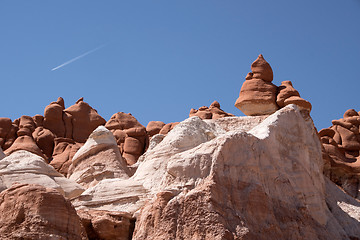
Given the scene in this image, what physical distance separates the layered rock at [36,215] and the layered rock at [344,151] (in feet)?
60.8

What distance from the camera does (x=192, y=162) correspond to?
1401cm

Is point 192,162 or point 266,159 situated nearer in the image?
point 192,162

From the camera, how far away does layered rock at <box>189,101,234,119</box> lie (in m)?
40.2

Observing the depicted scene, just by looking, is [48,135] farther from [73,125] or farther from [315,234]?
[315,234]

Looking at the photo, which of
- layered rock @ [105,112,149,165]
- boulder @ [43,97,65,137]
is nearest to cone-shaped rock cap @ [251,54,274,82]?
layered rock @ [105,112,149,165]

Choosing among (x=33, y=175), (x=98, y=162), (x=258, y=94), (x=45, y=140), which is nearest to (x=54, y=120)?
(x=45, y=140)

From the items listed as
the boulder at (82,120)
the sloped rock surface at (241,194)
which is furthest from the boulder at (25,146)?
the sloped rock surface at (241,194)

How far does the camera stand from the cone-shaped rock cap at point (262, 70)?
30.1 m

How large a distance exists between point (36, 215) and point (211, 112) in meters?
32.0

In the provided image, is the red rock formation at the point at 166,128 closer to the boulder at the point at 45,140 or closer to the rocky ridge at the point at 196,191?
the boulder at the point at 45,140

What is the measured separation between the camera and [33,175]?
18.8 meters

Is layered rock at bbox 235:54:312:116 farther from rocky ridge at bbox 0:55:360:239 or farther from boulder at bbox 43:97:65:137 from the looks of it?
boulder at bbox 43:97:65:137

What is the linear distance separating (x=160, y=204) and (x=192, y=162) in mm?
1330

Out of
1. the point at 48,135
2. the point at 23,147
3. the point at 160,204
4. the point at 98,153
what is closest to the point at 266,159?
the point at 160,204
